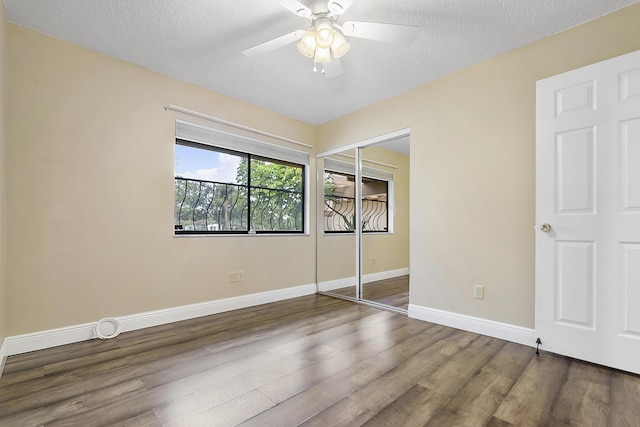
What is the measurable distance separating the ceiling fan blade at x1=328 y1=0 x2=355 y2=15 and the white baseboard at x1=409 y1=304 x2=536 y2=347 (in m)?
2.70

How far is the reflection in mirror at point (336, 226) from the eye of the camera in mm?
4102

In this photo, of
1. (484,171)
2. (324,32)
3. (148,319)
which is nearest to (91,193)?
(148,319)

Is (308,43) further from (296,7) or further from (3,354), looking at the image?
(3,354)

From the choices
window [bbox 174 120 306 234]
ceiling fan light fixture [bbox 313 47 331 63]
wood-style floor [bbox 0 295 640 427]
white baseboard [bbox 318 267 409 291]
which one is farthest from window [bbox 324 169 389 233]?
ceiling fan light fixture [bbox 313 47 331 63]

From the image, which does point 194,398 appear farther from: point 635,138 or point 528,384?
point 635,138

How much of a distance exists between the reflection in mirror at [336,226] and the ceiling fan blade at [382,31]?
6.67ft

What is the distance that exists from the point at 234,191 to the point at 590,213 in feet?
10.9

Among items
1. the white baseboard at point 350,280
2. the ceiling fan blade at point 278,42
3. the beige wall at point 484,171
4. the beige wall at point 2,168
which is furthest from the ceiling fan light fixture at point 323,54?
the white baseboard at point 350,280

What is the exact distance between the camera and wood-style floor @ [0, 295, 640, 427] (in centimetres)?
149

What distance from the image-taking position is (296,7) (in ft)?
5.89

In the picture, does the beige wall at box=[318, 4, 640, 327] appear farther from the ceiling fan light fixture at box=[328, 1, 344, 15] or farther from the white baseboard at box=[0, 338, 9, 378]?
the white baseboard at box=[0, 338, 9, 378]

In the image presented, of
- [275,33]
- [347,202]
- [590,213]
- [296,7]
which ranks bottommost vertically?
[590,213]

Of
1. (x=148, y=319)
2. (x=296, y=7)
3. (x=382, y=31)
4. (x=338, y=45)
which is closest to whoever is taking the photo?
(x=296, y=7)

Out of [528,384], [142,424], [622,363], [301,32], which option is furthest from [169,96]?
[622,363]
